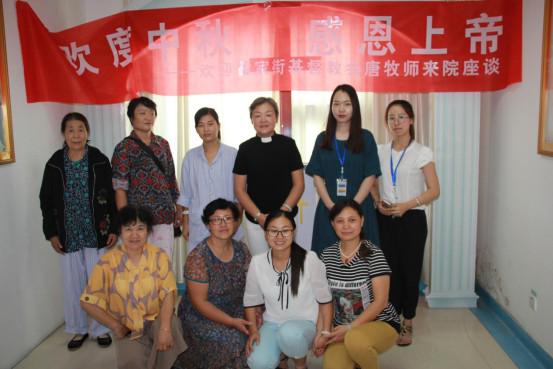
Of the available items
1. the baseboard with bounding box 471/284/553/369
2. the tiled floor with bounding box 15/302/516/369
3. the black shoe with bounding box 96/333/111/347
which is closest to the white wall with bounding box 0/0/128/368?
the tiled floor with bounding box 15/302/516/369

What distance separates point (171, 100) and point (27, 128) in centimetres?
107

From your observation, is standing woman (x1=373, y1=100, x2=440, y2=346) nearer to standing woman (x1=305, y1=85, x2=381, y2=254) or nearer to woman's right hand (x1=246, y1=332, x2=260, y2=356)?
standing woman (x1=305, y1=85, x2=381, y2=254)

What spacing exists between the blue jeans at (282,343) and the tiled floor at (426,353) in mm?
536

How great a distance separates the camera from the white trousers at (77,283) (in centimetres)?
282

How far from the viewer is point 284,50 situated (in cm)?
318

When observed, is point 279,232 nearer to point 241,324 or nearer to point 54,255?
point 241,324

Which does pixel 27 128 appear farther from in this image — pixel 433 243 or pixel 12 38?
pixel 433 243

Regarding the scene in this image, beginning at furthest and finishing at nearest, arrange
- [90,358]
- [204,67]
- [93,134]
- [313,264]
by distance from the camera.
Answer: [93,134] < [204,67] < [90,358] < [313,264]

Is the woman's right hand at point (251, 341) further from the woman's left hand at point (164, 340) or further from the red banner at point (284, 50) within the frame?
the red banner at point (284, 50)

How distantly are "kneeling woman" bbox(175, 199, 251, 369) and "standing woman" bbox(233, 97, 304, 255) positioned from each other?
15.7 inches

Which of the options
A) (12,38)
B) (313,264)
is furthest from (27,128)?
(313,264)

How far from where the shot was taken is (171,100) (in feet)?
11.8

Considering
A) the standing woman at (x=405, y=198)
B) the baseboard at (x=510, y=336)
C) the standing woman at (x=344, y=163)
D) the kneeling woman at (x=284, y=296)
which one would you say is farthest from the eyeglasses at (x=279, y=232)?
the baseboard at (x=510, y=336)

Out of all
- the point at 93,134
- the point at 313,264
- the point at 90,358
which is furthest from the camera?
the point at 93,134
